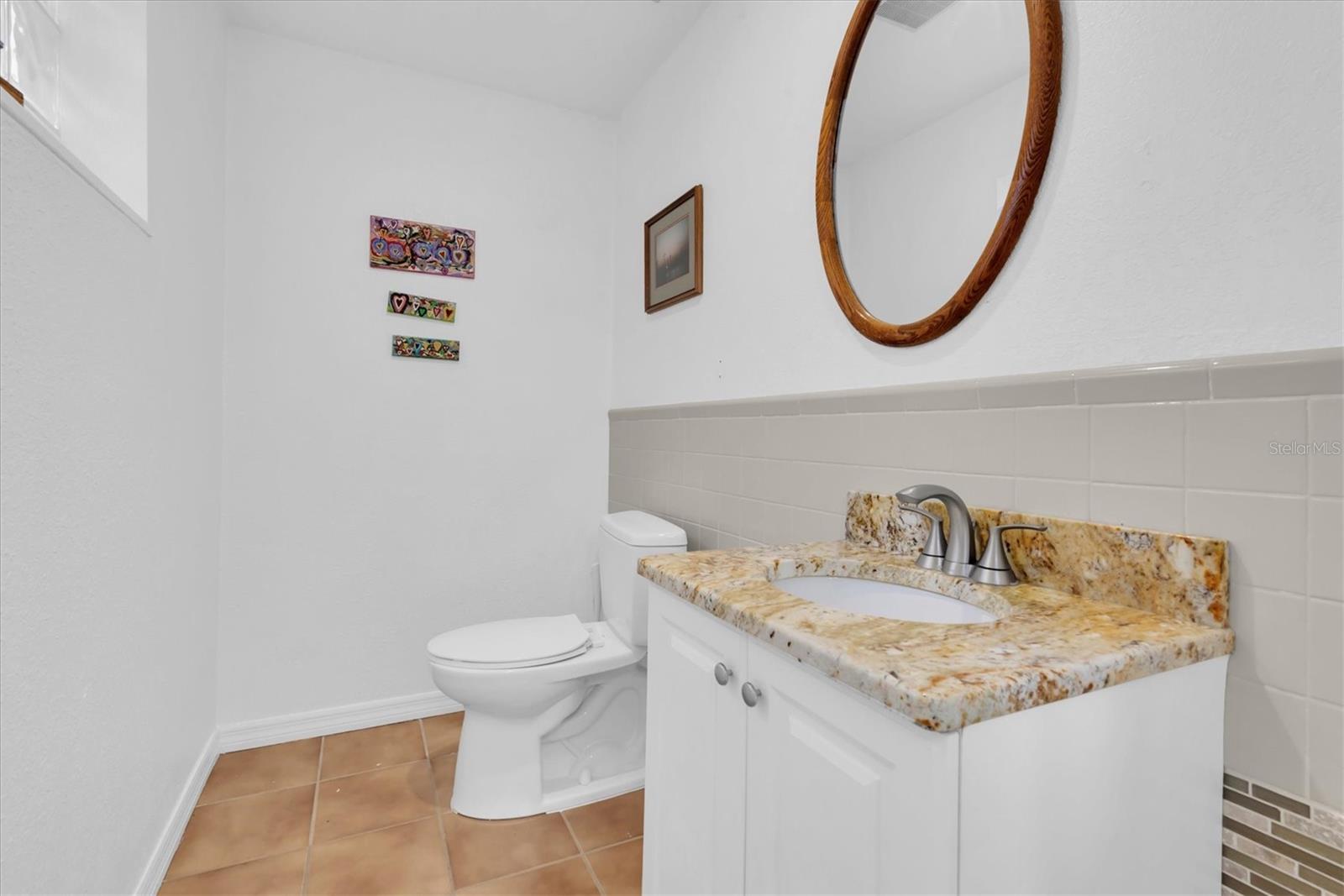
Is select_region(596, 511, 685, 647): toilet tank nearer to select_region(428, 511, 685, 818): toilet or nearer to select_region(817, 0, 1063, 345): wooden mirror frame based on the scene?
select_region(428, 511, 685, 818): toilet

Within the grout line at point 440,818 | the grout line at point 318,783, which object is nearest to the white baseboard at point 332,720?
the grout line at point 440,818

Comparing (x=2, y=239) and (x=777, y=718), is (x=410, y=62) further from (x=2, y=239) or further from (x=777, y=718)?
(x=777, y=718)

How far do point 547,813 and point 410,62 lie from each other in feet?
8.45

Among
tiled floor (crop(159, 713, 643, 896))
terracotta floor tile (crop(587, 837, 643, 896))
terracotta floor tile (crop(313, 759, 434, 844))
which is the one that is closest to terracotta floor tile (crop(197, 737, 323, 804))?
tiled floor (crop(159, 713, 643, 896))

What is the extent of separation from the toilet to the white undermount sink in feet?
2.40

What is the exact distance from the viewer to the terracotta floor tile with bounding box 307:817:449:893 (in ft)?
4.70

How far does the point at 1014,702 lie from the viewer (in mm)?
586

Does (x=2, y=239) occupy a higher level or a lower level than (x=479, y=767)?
higher

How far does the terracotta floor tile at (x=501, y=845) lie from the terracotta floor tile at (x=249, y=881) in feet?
1.15

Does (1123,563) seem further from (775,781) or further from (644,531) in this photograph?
(644,531)

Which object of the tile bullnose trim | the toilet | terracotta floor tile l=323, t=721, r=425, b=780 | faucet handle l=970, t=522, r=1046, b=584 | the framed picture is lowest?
terracotta floor tile l=323, t=721, r=425, b=780

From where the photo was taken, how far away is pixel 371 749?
206 centimetres

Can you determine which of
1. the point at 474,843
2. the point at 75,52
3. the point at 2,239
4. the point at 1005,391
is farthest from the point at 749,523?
the point at 75,52

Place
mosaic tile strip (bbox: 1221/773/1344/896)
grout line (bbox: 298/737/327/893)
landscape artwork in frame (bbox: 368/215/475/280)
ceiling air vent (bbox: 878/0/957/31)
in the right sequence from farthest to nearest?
landscape artwork in frame (bbox: 368/215/475/280) < grout line (bbox: 298/737/327/893) < ceiling air vent (bbox: 878/0/957/31) < mosaic tile strip (bbox: 1221/773/1344/896)
